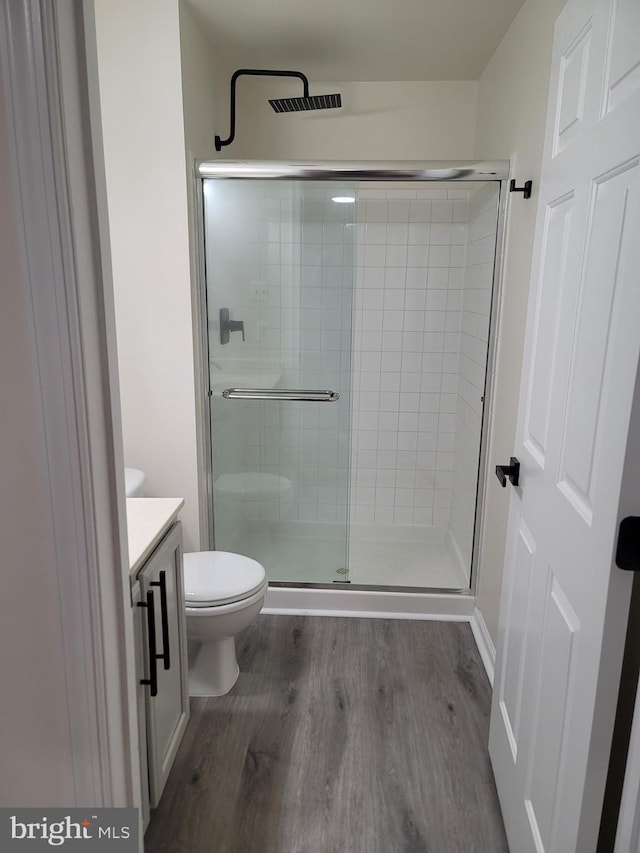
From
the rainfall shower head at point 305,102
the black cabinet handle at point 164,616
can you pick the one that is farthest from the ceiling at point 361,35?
the black cabinet handle at point 164,616

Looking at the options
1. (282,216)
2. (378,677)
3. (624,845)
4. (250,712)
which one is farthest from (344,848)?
(282,216)

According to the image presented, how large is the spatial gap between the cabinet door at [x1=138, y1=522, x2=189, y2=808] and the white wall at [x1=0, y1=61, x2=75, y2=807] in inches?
19.4

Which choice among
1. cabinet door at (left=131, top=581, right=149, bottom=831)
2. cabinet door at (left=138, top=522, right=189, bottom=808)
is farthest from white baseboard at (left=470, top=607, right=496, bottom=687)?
cabinet door at (left=131, top=581, right=149, bottom=831)

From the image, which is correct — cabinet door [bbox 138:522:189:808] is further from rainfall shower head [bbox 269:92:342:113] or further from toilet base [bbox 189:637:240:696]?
rainfall shower head [bbox 269:92:342:113]

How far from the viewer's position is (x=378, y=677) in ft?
7.41

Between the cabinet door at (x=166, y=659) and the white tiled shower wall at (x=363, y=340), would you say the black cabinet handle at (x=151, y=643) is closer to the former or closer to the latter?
the cabinet door at (x=166, y=659)

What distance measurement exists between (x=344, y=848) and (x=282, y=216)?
2.28 meters

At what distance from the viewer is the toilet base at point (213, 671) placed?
214 centimetres

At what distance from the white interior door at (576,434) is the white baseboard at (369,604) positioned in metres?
1.09

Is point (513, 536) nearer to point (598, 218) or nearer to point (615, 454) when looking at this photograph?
point (615, 454)

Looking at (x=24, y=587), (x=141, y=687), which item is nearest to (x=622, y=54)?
(x=24, y=587)

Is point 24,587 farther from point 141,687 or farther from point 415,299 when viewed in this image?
point 415,299

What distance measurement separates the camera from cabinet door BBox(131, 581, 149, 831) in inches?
53.5

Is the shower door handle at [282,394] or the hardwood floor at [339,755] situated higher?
the shower door handle at [282,394]
